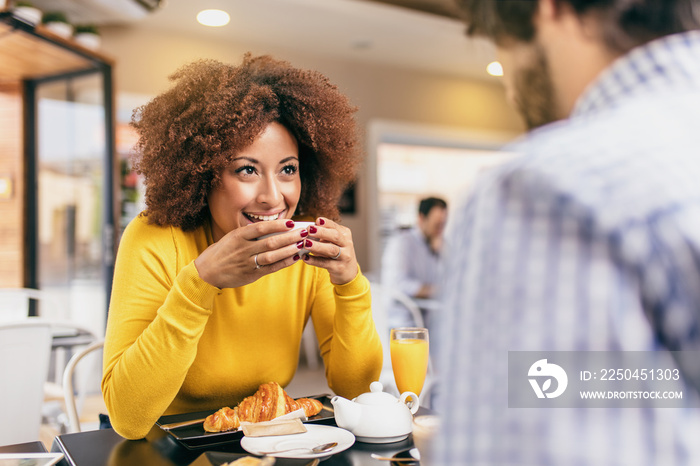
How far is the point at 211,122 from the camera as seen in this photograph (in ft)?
4.07

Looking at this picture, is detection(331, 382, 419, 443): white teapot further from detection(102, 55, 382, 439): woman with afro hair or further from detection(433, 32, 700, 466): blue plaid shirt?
detection(433, 32, 700, 466): blue plaid shirt

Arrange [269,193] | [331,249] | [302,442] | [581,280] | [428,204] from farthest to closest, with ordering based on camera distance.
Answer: [428,204] → [269,193] → [331,249] → [302,442] → [581,280]

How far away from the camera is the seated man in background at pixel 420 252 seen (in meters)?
4.26

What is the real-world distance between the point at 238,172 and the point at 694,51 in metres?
0.94

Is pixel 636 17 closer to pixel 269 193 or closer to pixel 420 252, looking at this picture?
pixel 269 193

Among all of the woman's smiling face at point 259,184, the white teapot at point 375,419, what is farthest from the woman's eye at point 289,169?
the white teapot at point 375,419

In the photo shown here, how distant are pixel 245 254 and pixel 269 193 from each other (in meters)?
0.24

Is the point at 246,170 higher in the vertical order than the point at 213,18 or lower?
lower

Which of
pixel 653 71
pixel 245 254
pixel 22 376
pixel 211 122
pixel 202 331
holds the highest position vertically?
pixel 211 122

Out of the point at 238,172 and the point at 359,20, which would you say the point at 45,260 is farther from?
the point at 238,172

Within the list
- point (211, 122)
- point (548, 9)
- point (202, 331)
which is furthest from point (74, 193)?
point (548, 9)

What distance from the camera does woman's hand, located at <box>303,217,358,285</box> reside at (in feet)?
3.61

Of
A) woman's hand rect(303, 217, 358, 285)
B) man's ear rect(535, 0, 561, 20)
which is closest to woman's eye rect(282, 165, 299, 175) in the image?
woman's hand rect(303, 217, 358, 285)

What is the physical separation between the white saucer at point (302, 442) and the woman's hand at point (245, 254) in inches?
11.4
